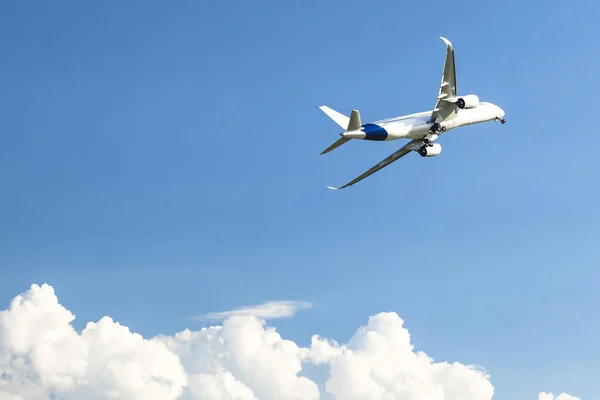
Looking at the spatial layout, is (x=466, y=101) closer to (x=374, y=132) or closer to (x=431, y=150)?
(x=431, y=150)

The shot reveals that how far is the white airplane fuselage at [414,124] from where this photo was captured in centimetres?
10581

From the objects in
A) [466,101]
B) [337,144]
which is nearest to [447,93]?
[466,101]

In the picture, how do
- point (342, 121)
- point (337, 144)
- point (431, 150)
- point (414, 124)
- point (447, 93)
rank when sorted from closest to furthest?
1. point (337, 144)
2. point (447, 93)
3. point (342, 121)
4. point (414, 124)
5. point (431, 150)

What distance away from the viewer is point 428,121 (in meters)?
111

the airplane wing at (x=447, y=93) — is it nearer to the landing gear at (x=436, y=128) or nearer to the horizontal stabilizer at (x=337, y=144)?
the landing gear at (x=436, y=128)

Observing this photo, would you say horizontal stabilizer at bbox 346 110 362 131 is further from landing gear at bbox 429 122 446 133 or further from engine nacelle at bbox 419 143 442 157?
engine nacelle at bbox 419 143 442 157

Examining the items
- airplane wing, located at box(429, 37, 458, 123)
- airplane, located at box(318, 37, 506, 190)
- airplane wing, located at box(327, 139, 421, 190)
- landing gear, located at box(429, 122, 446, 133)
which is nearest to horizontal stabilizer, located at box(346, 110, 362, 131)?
airplane, located at box(318, 37, 506, 190)

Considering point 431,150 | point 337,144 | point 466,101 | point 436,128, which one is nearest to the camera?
point 337,144

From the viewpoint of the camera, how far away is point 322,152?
10850 centimetres

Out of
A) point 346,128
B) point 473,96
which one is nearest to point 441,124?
point 473,96

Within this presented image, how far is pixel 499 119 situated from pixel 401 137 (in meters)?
18.1

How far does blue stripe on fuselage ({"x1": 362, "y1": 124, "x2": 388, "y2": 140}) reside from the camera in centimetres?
10556

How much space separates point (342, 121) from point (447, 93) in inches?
494

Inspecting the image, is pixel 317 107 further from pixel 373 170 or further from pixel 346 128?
pixel 373 170
